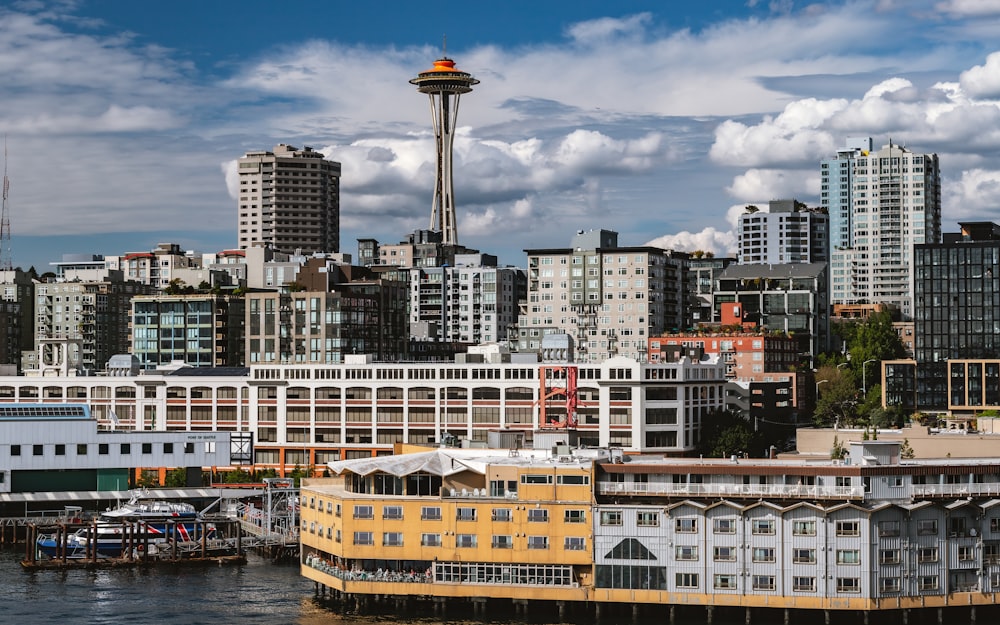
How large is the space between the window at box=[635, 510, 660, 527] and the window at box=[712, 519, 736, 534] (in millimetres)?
3539

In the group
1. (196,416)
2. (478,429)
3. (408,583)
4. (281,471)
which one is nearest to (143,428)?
(196,416)

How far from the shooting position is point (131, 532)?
391ft

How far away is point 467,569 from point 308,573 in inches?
534

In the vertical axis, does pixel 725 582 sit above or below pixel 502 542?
below

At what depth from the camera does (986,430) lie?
155625 millimetres

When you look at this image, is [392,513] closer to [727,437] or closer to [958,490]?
[958,490]

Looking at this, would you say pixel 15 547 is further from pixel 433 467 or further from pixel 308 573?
pixel 433 467

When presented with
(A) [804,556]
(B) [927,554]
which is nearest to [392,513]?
(A) [804,556]

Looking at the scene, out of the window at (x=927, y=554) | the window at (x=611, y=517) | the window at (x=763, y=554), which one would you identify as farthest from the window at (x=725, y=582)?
the window at (x=927, y=554)

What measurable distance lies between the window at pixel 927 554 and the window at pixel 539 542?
2266 centimetres

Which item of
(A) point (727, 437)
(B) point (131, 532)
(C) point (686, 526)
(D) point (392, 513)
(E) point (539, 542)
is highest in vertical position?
(A) point (727, 437)

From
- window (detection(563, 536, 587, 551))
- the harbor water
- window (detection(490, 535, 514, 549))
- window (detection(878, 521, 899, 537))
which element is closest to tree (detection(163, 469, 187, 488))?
the harbor water

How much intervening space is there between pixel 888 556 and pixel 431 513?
2832cm

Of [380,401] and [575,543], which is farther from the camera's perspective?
[380,401]
